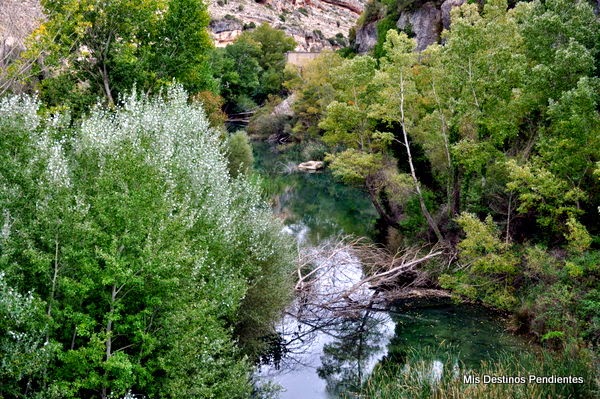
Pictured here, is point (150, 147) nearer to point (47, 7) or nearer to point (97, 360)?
point (97, 360)

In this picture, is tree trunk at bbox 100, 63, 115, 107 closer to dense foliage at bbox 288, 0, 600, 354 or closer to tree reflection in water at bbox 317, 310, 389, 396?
dense foliage at bbox 288, 0, 600, 354

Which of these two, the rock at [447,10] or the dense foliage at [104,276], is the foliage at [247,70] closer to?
the rock at [447,10]

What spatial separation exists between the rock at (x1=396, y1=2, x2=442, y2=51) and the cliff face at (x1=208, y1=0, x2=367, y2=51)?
47.3 meters

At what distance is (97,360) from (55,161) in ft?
10.7

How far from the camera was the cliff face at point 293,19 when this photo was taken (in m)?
91.3

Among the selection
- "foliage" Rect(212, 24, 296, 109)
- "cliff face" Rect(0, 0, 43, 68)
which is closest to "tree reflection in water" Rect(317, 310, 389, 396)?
"cliff face" Rect(0, 0, 43, 68)

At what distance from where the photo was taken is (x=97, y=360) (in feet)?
25.4

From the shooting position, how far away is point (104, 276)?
302 inches

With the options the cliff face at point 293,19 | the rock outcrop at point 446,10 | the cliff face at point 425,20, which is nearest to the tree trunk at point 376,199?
the rock outcrop at point 446,10

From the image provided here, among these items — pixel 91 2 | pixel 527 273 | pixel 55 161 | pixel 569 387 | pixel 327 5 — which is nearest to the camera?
pixel 55 161

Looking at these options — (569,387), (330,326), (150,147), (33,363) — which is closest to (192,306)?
(33,363)

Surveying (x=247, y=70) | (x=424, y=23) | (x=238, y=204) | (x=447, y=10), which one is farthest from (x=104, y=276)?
(x=247, y=70)

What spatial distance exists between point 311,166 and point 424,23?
1584 cm

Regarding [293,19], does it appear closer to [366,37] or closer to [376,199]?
[366,37]
